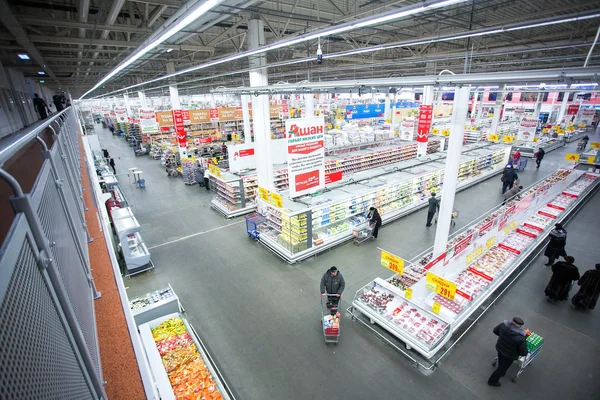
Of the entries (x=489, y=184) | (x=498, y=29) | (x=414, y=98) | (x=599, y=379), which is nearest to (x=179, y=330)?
(x=599, y=379)

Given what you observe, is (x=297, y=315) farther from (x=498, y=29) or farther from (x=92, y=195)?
(x=498, y=29)

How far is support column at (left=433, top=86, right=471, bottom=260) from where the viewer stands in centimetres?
616

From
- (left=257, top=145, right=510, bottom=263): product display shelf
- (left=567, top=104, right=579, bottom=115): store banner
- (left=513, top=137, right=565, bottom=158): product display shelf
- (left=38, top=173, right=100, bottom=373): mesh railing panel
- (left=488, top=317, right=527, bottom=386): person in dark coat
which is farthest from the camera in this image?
(left=567, top=104, right=579, bottom=115): store banner

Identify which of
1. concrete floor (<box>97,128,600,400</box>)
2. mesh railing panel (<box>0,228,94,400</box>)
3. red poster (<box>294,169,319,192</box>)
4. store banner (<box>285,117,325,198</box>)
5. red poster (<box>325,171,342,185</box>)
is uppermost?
mesh railing panel (<box>0,228,94,400</box>)

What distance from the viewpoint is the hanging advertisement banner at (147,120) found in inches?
Result: 796

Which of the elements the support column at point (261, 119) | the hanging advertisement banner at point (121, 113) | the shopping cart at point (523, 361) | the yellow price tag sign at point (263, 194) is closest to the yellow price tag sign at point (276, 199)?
the yellow price tag sign at point (263, 194)

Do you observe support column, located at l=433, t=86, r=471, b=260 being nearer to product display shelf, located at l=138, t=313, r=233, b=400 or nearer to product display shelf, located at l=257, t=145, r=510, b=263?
product display shelf, located at l=257, t=145, r=510, b=263

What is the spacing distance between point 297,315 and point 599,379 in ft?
18.3

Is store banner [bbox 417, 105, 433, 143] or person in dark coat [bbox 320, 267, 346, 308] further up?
store banner [bbox 417, 105, 433, 143]

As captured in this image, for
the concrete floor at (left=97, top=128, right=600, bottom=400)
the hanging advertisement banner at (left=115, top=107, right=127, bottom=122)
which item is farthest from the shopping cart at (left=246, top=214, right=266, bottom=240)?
the hanging advertisement banner at (left=115, top=107, right=127, bottom=122)

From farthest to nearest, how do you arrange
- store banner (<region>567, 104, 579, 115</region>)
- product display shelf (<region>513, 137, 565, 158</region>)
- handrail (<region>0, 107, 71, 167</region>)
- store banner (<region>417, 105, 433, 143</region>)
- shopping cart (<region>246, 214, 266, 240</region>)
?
store banner (<region>567, 104, 579, 115</region>) < product display shelf (<region>513, 137, 565, 158</region>) < store banner (<region>417, 105, 433, 143</region>) < shopping cart (<region>246, 214, 266, 240</region>) < handrail (<region>0, 107, 71, 167</region>)

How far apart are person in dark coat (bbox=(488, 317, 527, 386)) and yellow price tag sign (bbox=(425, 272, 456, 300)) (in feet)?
2.85

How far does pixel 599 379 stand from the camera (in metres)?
5.18

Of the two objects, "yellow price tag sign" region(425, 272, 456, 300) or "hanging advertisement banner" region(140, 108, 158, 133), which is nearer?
"yellow price tag sign" region(425, 272, 456, 300)
